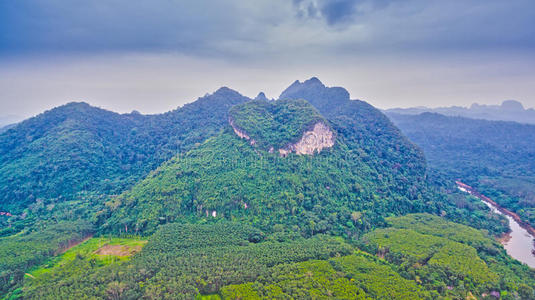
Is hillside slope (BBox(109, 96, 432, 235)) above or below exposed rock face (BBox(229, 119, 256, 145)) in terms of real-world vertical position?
below

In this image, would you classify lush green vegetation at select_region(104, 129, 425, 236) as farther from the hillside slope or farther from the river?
the river

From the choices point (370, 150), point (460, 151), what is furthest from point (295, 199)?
point (460, 151)

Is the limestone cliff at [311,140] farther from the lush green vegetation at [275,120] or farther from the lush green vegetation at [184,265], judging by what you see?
the lush green vegetation at [184,265]

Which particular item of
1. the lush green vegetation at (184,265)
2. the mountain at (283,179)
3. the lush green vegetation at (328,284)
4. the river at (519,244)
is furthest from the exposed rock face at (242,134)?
the river at (519,244)

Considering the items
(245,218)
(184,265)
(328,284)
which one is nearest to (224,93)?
(245,218)

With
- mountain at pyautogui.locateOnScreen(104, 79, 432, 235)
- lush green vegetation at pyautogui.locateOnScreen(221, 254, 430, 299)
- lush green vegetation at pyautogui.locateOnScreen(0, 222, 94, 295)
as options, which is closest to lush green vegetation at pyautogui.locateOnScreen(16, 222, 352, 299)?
lush green vegetation at pyautogui.locateOnScreen(221, 254, 430, 299)

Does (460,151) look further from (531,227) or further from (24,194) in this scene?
(24,194)

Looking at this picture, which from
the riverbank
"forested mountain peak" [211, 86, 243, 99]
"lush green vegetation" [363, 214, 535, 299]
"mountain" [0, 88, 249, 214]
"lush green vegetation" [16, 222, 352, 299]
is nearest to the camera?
"lush green vegetation" [16, 222, 352, 299]

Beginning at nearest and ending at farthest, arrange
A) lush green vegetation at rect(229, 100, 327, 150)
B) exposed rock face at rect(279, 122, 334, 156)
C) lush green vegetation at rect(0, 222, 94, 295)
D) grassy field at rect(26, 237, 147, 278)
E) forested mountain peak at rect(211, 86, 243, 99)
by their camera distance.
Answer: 1. lush green vegetation at rect(0, 222, 94, 295)
2. grassy field at rect(26, 237, 147, 278)
3. exposed rock face at rect(279, 122, 334, 156)
4. lush green vegetation at rect(229, 100, 327, 150)
5. forested mountain peak at rect(211, 86, 243, 99)
